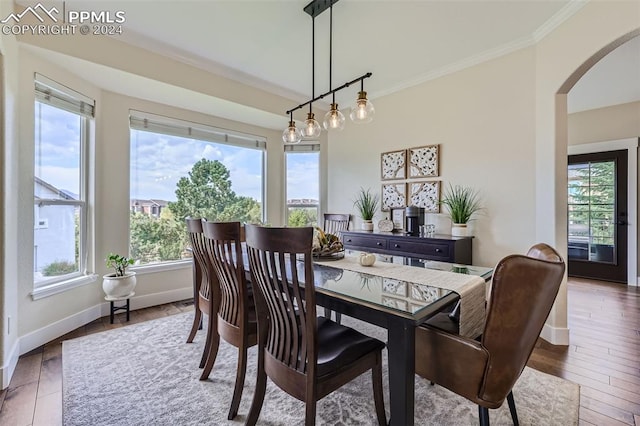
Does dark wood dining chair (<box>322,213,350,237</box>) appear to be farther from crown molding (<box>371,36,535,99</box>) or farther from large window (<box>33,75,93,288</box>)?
large window (<box>33,75,93,288</box>)

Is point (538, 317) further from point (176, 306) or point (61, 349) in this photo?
point (176, 306)

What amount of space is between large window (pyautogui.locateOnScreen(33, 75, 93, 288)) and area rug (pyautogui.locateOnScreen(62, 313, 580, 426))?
3.02ft

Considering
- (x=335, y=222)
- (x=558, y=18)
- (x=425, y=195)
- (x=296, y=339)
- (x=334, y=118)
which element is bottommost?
(x=296, y=339)

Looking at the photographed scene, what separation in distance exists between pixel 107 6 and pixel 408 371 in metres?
3.31

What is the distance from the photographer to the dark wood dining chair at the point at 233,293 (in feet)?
5.30

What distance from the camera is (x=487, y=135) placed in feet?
10.2

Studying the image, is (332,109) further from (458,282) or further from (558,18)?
(558,18)

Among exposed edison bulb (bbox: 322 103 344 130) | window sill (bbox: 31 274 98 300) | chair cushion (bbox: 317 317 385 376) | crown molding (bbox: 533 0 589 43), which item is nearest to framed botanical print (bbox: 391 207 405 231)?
exposed edison bulb (bbox: 322 103 344 130)

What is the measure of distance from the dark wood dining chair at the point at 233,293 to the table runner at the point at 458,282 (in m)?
0.65

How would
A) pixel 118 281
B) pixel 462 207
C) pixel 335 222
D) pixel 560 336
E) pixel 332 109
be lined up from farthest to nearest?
pixel 335 222 < pixel 462 207 < pixel 118 281 < pixel 560 336 < pixel 332 109

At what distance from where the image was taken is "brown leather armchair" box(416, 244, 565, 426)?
1090mm

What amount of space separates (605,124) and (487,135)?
10.1 feet

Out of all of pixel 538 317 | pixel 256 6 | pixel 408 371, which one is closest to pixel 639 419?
pixel 538 317

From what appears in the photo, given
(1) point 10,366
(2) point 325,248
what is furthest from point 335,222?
(1) point 10,366
